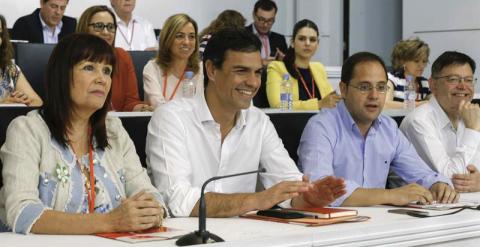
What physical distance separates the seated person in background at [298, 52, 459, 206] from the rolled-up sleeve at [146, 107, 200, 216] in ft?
1.94

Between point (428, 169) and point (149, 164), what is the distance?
127 centimetres

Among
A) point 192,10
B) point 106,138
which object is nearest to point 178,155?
point 106,138

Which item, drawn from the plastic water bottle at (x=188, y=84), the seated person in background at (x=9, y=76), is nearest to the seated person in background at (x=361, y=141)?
the plastic water bottle at (x=188, y=84)

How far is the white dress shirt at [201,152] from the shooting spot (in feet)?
9.45

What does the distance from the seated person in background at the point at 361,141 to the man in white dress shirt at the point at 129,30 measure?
11.9ft

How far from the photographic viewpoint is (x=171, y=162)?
2.90 m

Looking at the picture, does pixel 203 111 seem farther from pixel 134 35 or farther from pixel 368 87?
pixel 134 35

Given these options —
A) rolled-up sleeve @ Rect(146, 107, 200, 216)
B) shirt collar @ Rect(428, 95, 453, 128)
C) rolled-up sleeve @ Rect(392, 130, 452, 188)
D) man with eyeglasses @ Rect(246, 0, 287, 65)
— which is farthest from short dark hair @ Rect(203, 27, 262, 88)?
man with eyeglasses @ Rect(246, 0, 287, 65)

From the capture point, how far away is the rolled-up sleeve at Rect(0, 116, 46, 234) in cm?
231

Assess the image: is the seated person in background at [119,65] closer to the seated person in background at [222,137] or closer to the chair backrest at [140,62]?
the chair backrest at [140,62]

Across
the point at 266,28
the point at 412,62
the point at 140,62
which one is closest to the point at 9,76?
the point at 140,62

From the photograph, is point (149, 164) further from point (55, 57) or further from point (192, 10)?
point (192, 10)

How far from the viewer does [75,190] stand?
2.54 m

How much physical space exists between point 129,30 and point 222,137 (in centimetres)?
414
